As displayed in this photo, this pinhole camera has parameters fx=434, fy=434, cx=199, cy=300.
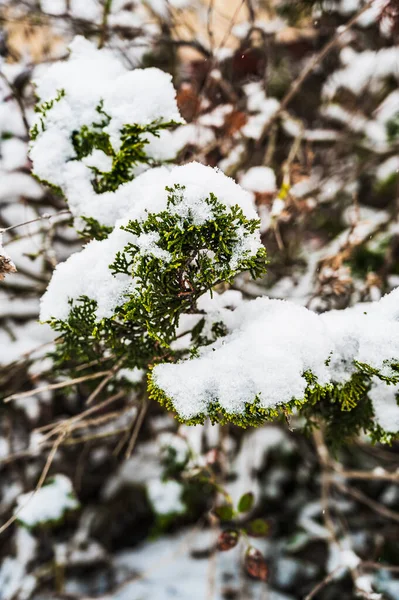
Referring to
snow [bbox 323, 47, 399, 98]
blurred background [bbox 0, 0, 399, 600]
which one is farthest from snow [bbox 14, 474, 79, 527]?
snow [bbox 323, 47, 399, 98]

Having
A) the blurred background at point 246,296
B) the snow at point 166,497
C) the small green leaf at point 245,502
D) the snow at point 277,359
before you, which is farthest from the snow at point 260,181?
the snow at point 166,497

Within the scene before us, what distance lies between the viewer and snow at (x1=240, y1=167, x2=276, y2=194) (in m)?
1.60

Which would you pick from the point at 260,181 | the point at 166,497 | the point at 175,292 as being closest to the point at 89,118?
the point at 175,292

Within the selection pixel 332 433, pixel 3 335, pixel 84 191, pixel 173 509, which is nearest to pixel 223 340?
pixel 332 433

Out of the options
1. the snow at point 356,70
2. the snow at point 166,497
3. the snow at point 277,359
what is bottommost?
the snow at point 166,497

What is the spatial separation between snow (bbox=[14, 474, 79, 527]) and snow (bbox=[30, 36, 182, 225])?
3.95 ft

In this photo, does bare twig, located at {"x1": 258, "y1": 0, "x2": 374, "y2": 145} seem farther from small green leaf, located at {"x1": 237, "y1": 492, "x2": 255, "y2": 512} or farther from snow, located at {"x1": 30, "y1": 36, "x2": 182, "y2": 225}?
small green leaf, located at {"x1": 237, "y1": 492, "x2": 255, "y2": 512}

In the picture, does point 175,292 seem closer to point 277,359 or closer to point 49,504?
point 277,359

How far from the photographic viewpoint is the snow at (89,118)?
3.45 ft

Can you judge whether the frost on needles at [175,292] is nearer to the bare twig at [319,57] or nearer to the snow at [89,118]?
the snow at [89,118]

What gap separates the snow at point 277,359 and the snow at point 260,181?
2.50ft

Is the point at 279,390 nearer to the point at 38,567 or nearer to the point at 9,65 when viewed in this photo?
the point at 9,65

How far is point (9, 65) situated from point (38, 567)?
7.78 feet

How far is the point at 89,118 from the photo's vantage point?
42.6 inches
